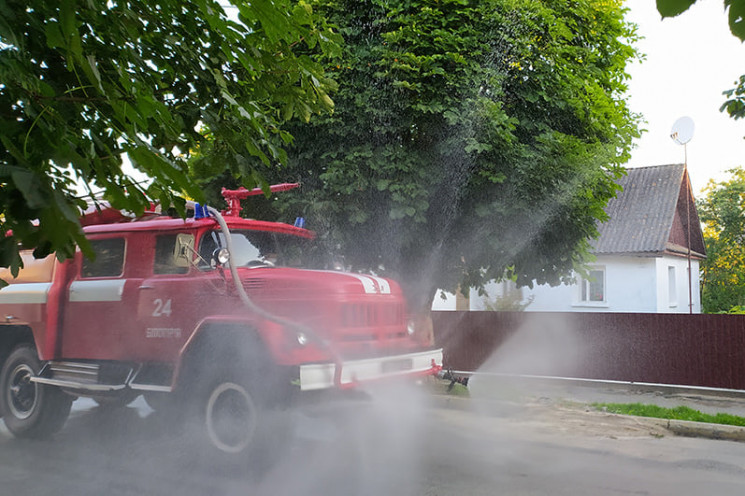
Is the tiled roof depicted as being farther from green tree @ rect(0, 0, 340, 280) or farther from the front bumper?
green tree @ rect(0, 0, 340, 280)

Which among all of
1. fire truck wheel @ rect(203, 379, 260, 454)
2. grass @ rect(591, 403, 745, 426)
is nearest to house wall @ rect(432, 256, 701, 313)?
grass @ rect(591, 403, 745, 426)

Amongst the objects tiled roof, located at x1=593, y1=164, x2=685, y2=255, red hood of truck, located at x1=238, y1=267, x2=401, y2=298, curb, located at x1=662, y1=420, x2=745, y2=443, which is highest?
tiled roof, located at x1=593, y1=164, x2=685, y2=255

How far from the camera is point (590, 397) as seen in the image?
36.7ft

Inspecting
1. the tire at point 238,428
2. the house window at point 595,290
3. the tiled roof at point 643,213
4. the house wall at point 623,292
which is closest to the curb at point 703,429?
the tire at point 238,428

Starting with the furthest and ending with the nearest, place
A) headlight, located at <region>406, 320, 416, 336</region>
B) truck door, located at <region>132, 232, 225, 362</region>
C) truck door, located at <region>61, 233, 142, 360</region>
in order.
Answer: headlight, located at <region>406, 320, 416, 336</region>, truck door, located at <region>61, 233, 142, 360</region>, truck door, located at <region>132, 232, 225, 362</region>

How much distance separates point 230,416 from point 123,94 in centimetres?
373

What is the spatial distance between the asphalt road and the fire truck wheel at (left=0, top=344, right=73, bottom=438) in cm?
17

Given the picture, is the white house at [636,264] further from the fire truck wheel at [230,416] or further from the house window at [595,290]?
the fire truck wheel at [230,416]

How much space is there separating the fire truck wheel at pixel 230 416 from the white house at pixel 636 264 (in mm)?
15634

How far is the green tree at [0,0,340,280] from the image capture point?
2514mm

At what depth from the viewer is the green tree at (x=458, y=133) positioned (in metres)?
8.91

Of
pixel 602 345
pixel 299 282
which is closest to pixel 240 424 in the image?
pixel 299 282

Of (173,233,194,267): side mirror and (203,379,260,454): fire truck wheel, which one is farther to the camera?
(173,233,194,267): side mirror

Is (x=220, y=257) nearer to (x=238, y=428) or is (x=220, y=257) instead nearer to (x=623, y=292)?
(x=238, y=428)
